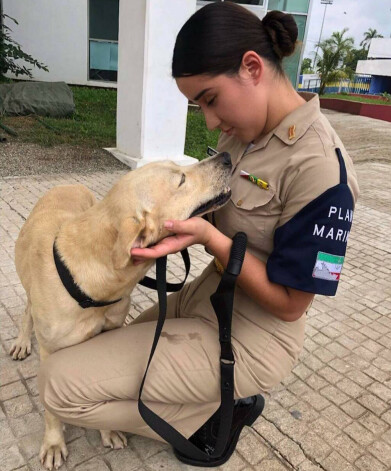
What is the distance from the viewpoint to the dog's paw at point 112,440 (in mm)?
2482

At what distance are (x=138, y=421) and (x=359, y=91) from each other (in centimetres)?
4657

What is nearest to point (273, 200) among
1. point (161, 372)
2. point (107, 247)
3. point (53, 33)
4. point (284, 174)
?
point (284, 174)

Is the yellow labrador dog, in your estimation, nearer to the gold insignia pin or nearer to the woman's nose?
the woman's nose

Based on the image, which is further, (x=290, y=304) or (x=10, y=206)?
(x=10, y=206)

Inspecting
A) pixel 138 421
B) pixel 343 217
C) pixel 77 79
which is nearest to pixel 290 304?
pixel 343 217

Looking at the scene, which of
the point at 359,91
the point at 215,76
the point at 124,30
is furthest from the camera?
the point at 359,91

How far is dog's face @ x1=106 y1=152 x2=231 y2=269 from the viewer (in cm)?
200

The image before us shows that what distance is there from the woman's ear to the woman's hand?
678 mm

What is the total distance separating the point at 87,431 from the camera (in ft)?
8.57

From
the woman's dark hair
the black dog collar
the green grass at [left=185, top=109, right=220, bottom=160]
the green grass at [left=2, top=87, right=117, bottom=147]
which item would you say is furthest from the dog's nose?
the green grass at [left=2, top=87, right=117, bottom=147]

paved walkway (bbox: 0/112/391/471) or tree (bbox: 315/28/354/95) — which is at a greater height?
tree (bbox: 315/28/354/95)

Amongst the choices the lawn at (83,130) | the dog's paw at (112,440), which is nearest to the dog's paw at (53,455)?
the dog's paw at (112,440)

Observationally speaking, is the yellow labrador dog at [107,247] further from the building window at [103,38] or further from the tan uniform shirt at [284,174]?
the building window at [103,38]

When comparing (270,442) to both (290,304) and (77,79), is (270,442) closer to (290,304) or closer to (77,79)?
(290,304)
